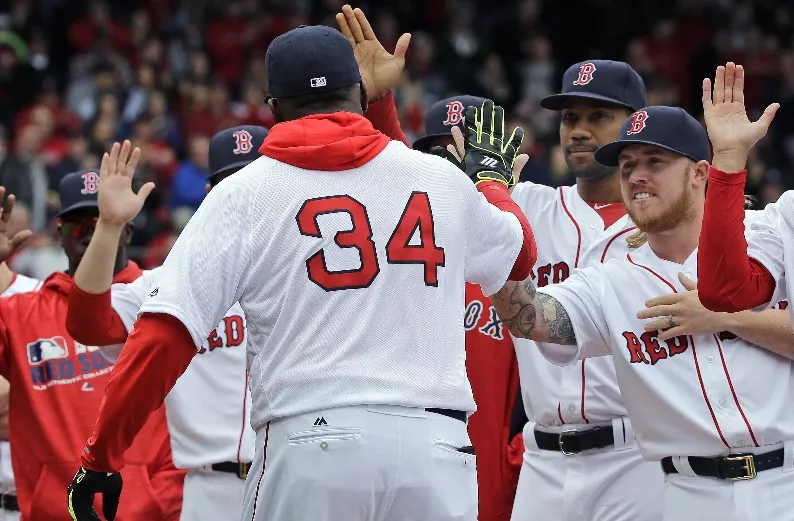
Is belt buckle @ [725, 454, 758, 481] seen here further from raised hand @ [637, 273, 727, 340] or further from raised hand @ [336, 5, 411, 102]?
raised hand @ [336, 5, 411, 102]

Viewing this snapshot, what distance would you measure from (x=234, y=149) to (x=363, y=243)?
2.74 m

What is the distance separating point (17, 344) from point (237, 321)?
0.98m

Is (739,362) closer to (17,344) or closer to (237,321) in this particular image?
(237,321)

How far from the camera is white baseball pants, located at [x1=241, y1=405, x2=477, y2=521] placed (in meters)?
3.68

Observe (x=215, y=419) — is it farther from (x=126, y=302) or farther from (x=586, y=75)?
(x=586, y=75)

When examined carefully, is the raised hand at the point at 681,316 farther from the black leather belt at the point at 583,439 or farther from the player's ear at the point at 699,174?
the black leather belt at the point at 583,439

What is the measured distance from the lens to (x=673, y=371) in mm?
4793

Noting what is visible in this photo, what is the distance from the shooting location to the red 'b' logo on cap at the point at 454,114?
6309 millimetres

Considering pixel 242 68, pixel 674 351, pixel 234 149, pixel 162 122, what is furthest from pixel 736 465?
pixel 242 68

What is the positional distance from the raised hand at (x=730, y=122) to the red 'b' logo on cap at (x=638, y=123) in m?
0.49

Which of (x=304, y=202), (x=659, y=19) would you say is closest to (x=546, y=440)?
(x=304, y=202)

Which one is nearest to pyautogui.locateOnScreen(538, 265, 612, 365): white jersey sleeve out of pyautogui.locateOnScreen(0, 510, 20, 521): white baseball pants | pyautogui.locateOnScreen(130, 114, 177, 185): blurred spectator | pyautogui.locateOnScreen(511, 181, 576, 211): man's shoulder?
pyautogui.locateOnScreen(511, 181, 576, 211): man's shoulder

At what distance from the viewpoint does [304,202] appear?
3.80 metres

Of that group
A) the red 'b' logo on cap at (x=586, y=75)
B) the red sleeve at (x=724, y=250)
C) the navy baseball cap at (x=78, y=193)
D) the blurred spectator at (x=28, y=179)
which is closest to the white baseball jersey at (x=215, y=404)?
the navy baseball cap at (x=78, y=193)
